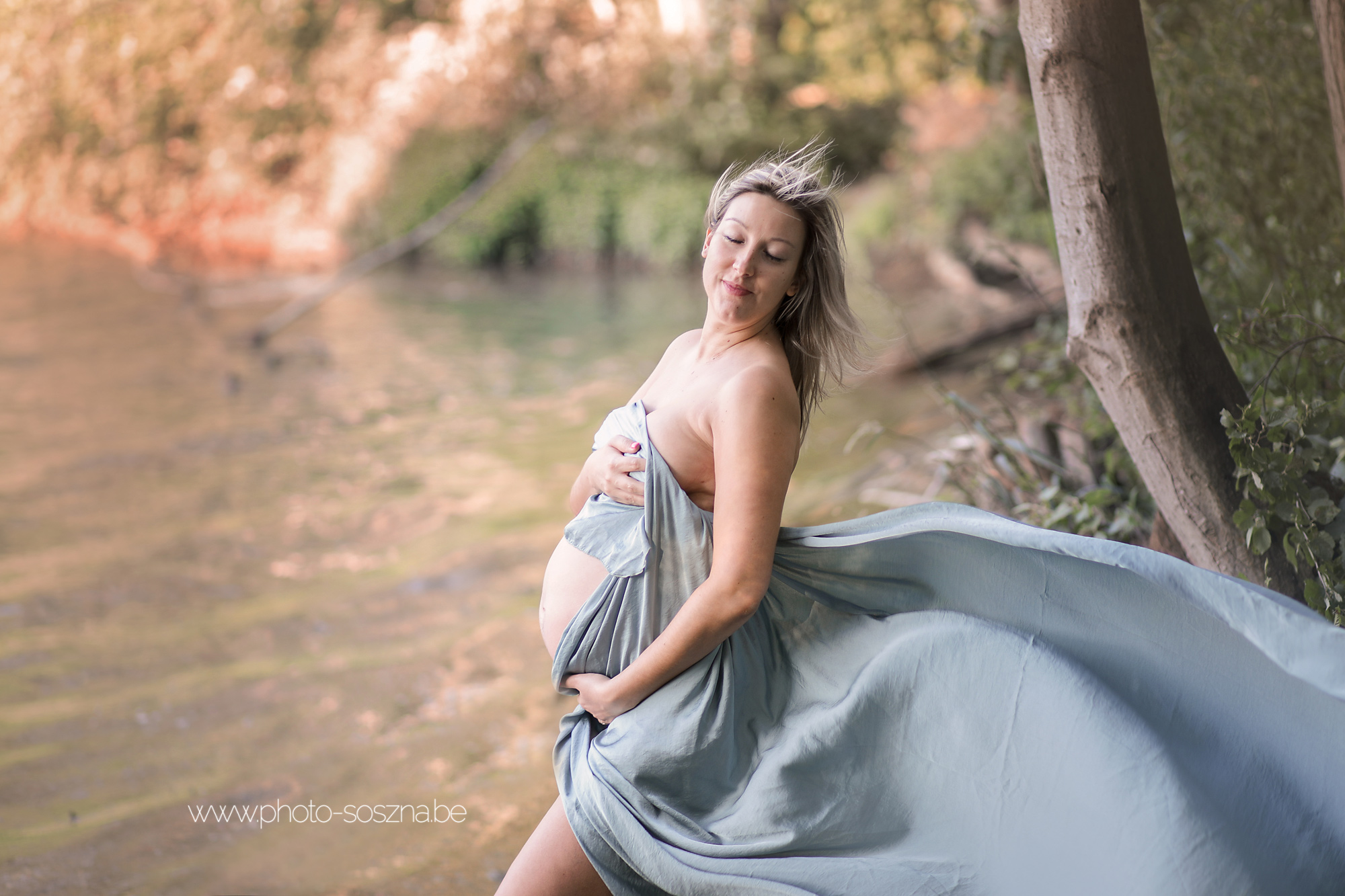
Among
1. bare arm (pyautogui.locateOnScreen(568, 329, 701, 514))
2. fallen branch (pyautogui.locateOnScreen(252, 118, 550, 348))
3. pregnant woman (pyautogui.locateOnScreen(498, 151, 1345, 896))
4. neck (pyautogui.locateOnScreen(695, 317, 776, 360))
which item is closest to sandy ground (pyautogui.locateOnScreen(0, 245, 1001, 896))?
pregnant woman (pyautogui.locateOnScreen(498, 151, 1345, 896))

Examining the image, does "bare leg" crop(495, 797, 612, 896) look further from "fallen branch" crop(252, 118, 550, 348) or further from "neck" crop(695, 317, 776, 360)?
"fallen branch" crop(252, 118, 550, 348)

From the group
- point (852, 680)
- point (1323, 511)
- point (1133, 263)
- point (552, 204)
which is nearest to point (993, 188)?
point (552, 204)

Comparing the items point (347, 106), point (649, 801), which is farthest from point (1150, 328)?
point (347, 106)

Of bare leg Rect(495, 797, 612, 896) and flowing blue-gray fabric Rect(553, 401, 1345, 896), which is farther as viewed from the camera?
bare leg Rect(495, 797, 612, 896)

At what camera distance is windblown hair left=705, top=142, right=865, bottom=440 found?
184 centimetres

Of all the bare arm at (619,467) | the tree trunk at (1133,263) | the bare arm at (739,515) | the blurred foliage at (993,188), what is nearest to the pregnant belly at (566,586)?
the bare arm at (619,467)

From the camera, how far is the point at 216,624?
4184mm

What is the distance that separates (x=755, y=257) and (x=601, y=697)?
0.83 meters

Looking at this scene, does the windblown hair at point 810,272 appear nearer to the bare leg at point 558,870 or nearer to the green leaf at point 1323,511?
the bare leg at point 558,870

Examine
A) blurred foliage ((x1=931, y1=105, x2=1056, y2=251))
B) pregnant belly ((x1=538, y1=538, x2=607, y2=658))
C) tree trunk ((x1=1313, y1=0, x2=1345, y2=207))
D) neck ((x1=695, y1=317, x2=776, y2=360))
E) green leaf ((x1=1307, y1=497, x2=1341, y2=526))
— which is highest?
blurred foliage ((x1=931, y1=105, x2=1056, y2=251))

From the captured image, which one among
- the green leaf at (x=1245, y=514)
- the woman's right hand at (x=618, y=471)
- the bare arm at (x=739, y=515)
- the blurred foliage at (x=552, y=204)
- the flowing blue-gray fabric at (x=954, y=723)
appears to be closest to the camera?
the flowing blue-gray fabric at (x=954, y=723)

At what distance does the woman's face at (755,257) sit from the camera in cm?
182

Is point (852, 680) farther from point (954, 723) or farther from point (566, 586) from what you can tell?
point (566, 586)

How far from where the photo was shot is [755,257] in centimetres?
183
